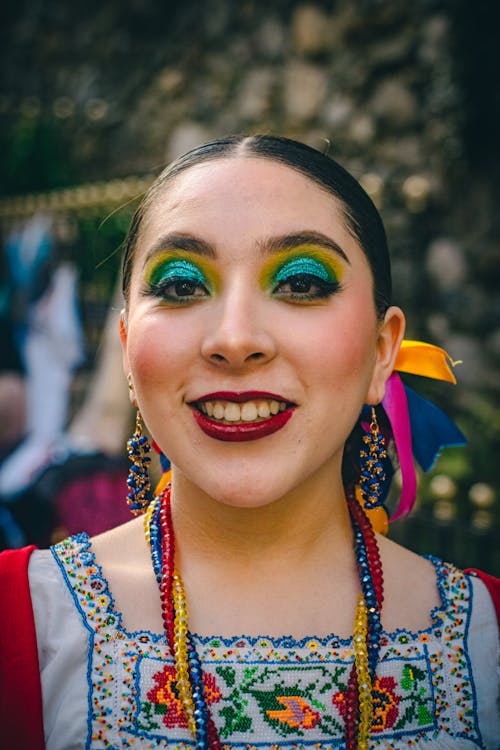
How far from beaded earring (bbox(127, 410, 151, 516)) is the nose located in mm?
404

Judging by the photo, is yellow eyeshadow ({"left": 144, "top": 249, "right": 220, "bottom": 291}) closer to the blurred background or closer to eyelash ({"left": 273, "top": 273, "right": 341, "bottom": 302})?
eyelash ({"left": 273, "top": 273, "right": 341, "bottom": 302})

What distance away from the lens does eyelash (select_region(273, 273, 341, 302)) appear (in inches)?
54.6

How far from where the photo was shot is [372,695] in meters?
1.43

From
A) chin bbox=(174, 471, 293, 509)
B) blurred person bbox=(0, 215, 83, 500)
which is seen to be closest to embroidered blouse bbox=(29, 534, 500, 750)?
chin bbox=(174, 471, 293, 509)

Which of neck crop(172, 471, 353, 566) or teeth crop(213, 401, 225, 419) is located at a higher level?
teeth crop(213, 401, 225, 419)

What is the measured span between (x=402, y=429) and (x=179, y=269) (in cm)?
69

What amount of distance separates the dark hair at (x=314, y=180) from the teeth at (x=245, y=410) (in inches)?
14.1

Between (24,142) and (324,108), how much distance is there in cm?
271

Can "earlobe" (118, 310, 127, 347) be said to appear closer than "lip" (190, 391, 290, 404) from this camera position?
No

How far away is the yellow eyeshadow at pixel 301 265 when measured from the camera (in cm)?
137

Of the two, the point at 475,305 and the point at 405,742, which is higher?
the point at 475,305

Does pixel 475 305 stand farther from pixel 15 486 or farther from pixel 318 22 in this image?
pixel 15 486

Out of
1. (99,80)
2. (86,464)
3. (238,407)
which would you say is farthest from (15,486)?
(99,80)

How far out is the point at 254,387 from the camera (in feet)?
4.39
